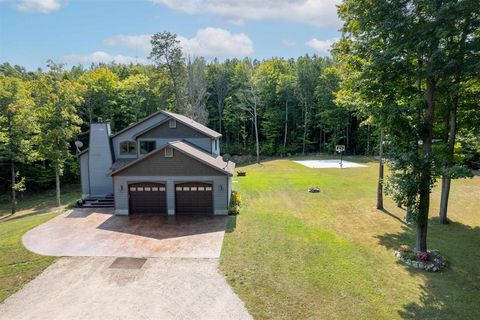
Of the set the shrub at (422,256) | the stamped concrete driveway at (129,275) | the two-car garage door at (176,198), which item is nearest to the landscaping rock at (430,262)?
the shrub at (422,256)

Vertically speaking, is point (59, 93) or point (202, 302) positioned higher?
point (59, 93)

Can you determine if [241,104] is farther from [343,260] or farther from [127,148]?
[343,260]

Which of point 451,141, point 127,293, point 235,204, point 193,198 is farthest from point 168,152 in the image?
point 451,141

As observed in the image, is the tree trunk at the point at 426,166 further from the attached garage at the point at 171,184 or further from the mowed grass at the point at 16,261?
the mowed grass at the point at 16,261

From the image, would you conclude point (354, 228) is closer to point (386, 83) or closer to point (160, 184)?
point (386, 83)

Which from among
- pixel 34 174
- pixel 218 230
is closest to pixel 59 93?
pixel 34 174
